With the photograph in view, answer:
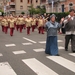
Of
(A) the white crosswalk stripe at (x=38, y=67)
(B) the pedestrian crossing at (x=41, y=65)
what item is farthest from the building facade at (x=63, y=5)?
(A) the white crosswalk stripe at (x=38, y=67)

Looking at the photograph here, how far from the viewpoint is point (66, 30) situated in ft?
36.9

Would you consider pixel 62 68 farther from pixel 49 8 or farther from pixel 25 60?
pixel 49 8

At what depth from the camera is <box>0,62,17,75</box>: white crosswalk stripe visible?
24.3 feet

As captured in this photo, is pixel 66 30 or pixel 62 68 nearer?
pixel 62 68

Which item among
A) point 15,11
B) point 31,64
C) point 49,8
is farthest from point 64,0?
point 15,11

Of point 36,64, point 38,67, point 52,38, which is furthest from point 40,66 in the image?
point 52,38

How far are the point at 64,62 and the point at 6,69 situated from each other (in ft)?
6.98

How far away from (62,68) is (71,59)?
5.14 feet

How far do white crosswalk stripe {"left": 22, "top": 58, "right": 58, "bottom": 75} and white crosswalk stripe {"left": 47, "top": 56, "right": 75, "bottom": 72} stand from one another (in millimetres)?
641

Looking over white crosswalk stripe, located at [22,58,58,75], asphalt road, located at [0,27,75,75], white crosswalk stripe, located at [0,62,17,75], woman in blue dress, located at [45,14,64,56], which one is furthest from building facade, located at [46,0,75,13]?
white crosswalk stripe, located at [0,62,17,75]

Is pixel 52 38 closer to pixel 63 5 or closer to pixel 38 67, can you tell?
pixel 38 67

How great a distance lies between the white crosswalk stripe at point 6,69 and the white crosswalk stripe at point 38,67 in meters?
0.67

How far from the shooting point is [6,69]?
7.91 meters

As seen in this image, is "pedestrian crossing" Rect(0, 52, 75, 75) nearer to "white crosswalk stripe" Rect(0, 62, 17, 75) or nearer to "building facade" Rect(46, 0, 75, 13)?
"white crosswalk stripe" Rect(0, 62, 17, 75)
